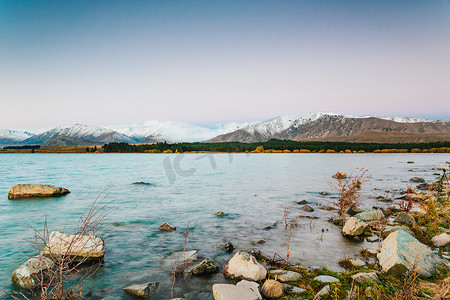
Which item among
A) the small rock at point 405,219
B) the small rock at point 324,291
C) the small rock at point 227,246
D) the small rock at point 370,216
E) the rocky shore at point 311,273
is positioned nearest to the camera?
the rocky shore at point 311,273

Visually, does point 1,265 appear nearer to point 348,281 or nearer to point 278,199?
point 348,281

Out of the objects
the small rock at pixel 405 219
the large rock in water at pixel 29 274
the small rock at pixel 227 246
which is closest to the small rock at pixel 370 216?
the small rock at pixel 405 219

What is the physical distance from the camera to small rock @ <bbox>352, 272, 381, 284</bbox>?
6453mm

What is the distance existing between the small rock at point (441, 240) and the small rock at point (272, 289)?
7.13m

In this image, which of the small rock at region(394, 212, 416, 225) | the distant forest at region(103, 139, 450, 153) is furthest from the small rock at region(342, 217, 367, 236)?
the distant forest at region(103, 139, 450, 153)

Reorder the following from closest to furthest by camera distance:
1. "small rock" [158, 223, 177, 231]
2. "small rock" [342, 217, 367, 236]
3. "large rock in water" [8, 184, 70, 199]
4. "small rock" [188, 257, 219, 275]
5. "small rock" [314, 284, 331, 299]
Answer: "small rock" [314, 284, 331, 299]
"small rock" [188, 257, 219, 275]
"small rock" [342, 217, 367, 236]
"small rock" [158, 223, 177, 231]
"large rock in water" [8, 184, 70, 199]

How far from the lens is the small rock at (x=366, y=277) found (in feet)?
21.2

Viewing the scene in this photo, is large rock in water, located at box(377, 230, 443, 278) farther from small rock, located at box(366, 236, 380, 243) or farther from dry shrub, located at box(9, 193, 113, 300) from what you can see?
dry shrub, located at box(9, 193, 113, 300)

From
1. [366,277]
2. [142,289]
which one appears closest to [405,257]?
[366,277]

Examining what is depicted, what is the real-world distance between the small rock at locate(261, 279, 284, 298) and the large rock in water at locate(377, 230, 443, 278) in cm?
325

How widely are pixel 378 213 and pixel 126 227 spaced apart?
1334 cm

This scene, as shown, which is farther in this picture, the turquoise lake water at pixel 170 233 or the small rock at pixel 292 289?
the turquoise lake water at pixel 170 233

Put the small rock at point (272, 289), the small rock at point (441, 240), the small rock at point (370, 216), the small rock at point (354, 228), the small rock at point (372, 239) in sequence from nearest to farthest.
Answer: the small rock at point (272, 289) < the small rock at point (441, 240) < the small rock at point (372, 239) < the small rock at point (354, 228) < the small rock at point (370, 216)

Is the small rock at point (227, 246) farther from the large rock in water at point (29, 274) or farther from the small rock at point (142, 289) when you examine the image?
the large rock in water at point (29, 274)
